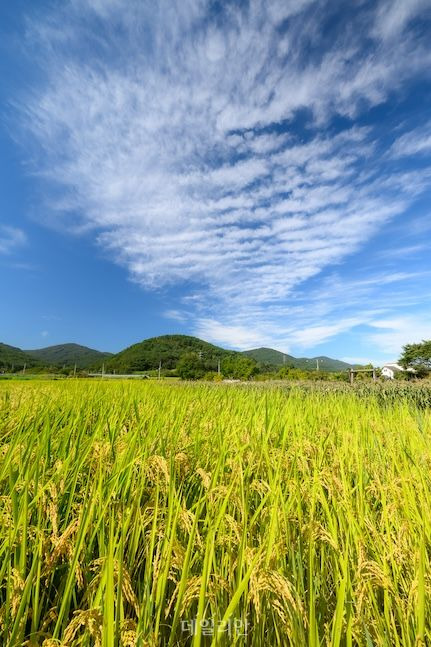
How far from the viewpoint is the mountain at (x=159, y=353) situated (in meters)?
84.1

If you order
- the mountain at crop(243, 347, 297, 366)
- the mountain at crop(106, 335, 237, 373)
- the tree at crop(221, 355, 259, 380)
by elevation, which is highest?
the mountain at crop(243, 347, 297, 366)

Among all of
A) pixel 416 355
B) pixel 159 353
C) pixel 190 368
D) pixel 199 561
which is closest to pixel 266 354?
pixel 159 353

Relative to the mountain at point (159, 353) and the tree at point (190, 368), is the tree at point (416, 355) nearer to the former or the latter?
the tree at point (190, 368)

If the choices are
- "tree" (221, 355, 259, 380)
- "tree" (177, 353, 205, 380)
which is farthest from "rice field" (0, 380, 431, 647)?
"tree" (177, 353, 205, 380)

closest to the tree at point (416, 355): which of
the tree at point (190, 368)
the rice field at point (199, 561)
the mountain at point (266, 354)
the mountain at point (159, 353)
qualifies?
the tree at point (190, 368)

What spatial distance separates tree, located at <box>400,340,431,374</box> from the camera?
3594cm

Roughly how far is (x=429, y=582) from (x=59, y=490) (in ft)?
5.18

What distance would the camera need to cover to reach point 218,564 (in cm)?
137

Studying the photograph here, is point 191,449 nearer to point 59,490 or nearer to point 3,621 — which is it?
point 59,490

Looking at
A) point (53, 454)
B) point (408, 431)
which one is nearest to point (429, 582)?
point (53, 454)

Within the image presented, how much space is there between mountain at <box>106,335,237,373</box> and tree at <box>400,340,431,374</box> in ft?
146

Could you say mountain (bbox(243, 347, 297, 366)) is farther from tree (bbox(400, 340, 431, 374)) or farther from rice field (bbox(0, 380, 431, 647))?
rice field (bbox(0, 380, 431, 647))

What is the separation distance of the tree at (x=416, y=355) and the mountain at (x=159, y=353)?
146 feet

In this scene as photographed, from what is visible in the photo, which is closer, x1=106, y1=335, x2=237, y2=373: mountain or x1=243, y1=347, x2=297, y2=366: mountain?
x1=106, y1=335, x2=237, y2=373: mountain
